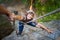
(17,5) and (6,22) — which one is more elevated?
(6,22)

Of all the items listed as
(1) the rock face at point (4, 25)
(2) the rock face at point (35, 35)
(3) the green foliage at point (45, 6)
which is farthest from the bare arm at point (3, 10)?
(3) the green foliage at point (45, 6)

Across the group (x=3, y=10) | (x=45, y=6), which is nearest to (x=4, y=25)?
(x=3, y=10)

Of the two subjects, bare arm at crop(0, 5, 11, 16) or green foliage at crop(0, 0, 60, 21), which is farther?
green foliage at crop(0, 0, 60, 21)

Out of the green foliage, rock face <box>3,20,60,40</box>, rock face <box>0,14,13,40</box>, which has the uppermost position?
rock face <box>0,14,13,40</box>

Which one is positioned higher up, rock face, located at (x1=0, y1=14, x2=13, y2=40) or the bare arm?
the bare arm

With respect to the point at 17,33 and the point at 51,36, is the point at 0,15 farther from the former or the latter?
the point at 17,33

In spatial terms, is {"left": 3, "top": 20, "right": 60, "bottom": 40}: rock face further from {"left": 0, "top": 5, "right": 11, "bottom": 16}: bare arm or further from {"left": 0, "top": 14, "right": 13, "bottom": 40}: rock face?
{"left": 0, "top": 5, "right": 11, "bottom": 16}: bare arm

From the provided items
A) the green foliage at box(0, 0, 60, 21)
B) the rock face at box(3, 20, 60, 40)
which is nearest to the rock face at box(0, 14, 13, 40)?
the rock face at box(3, 20, 60, 40)

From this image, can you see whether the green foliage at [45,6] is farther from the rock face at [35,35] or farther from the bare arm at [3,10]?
the bare arm at [3,10]

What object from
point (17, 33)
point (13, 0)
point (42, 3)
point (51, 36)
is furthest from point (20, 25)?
point (13, 0)

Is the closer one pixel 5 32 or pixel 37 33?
pixel 5 32

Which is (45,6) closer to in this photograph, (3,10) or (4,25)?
(4,25)

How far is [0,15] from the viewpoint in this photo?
2.10 meters

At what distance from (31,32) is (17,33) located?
346mm
